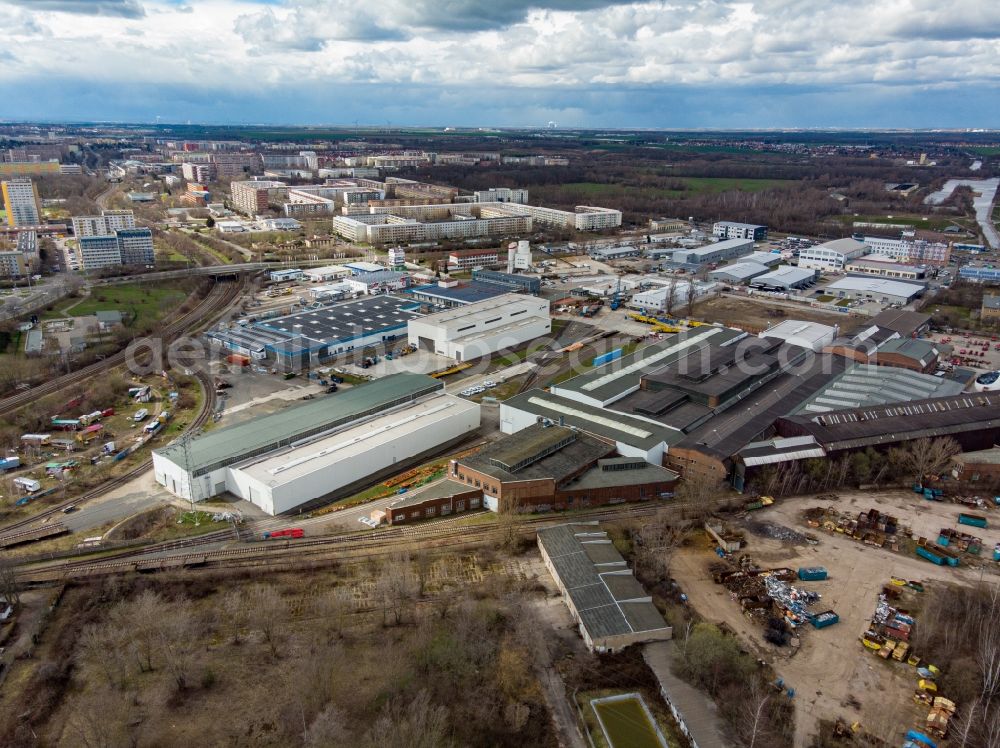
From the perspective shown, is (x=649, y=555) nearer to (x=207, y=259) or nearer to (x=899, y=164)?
(x=207, y=259)

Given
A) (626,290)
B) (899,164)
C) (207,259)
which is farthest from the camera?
(899,164)

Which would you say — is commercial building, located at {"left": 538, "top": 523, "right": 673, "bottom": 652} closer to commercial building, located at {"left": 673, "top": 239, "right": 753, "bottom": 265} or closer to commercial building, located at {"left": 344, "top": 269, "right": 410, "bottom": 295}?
commercial building, located at {"left": 344, "top": 269, "right": 410, "bottom": 295}

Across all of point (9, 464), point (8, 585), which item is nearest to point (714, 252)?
point (9, 464)

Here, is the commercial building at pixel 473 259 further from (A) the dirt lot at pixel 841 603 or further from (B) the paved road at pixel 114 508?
(A) the dirt lot at pixel 841 603

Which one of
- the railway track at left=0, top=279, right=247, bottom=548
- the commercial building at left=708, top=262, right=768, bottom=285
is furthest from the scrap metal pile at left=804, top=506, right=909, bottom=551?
the commercial building at left=708, top=262, right=768, bottom=285

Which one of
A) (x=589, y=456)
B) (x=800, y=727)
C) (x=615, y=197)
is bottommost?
(x=800, y=727)

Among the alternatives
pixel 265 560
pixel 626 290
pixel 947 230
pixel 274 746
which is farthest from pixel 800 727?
pixel 947 230
